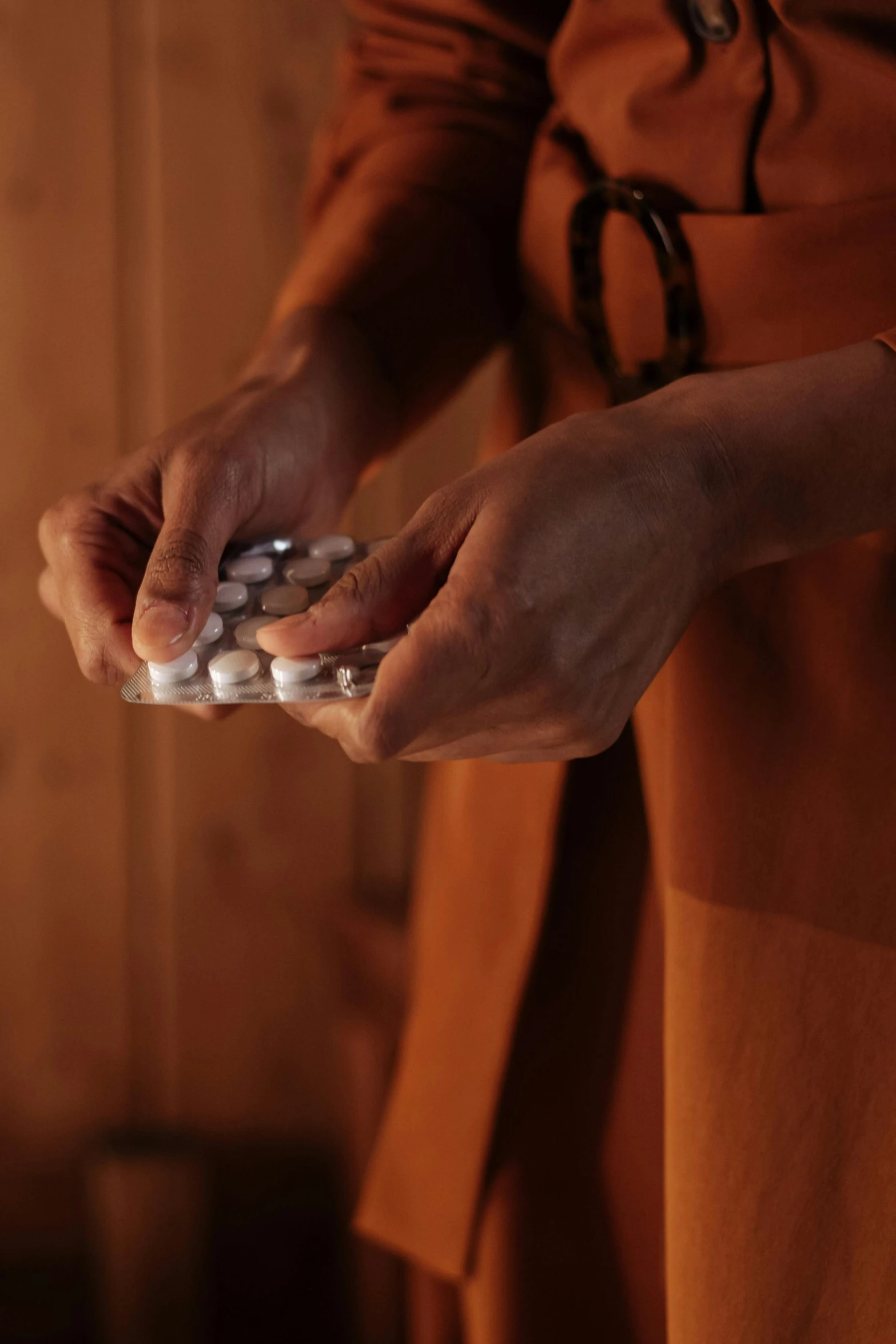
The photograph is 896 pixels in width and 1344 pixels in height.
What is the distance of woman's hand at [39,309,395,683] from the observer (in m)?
0.44

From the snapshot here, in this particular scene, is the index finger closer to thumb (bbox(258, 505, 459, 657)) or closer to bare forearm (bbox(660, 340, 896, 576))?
thumb (bbox(258, 505, 459, 657))

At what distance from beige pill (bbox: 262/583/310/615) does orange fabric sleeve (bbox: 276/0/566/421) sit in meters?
0.19

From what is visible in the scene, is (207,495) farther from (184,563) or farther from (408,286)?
(408,286)

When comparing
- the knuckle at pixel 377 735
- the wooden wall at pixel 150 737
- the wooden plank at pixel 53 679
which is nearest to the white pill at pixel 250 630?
the knuckle at pixel 377 735

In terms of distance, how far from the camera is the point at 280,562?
52 cm

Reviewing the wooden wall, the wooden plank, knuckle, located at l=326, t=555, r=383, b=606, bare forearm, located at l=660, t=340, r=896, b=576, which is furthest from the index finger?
the wooden wall

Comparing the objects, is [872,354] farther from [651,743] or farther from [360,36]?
[360,36]

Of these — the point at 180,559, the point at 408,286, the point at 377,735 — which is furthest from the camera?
the point at 408,286

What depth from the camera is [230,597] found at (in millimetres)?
477

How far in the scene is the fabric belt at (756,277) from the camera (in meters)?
0.43

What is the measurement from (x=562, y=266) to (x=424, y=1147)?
1.62ft

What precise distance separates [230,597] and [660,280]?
0.78ft

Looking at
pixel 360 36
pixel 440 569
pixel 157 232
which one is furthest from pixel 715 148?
pixel 157 232

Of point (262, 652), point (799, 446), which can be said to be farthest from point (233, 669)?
point (799, 446)
